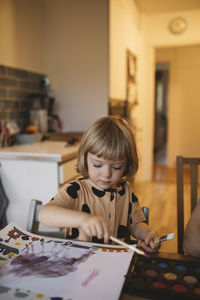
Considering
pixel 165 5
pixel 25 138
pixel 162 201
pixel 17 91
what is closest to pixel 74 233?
pixel 25 138

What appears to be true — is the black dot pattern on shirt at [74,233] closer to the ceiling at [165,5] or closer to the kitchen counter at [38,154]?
the kitchen counter at [38,154]

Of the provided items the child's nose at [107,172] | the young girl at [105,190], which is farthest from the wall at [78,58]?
the child's nose at [107,172]

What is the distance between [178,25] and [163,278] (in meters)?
3.98

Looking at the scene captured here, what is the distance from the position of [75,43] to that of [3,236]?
7.52ft

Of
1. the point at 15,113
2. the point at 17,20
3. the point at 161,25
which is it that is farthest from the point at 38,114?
the point at 161,25

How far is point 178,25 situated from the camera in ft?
13.0

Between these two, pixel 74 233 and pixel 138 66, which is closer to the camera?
pixel 74 233

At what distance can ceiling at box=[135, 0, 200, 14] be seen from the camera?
3561mm

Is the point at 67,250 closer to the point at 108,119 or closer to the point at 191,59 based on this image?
the point at 108,119

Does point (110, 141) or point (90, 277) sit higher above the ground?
point (110, 141)

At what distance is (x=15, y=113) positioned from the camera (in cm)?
250

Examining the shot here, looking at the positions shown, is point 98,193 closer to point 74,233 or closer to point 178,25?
point 74,233

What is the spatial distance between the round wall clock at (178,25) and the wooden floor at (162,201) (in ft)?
7.14

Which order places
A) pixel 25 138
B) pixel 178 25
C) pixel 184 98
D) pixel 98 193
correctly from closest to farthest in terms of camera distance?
pixel 98 193, pixel 25 138, pixel 178 25, pixel 184 98
